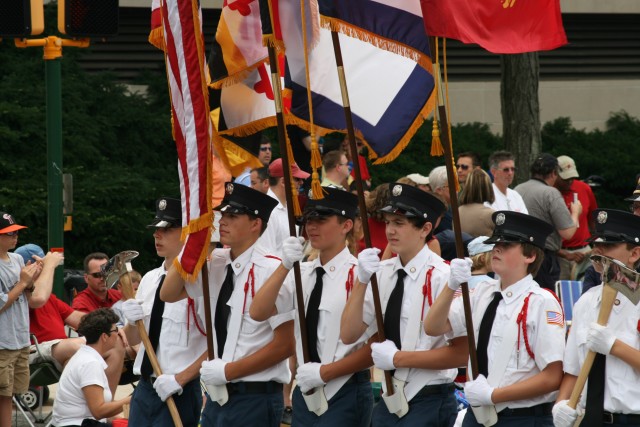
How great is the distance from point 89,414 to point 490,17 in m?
4.30

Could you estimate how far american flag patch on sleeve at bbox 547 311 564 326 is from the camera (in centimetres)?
625

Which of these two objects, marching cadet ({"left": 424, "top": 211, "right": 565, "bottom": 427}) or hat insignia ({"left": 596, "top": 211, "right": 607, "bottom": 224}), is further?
hat insignia ({"left": 596, "top": 211, "right": 607, "bottom": 224})

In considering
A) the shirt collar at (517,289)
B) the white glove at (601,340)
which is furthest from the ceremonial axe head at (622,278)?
the shirt collar at (517,289)

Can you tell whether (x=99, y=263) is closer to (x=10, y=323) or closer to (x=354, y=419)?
(x=10, y=323)

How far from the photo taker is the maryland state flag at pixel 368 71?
7129 mm

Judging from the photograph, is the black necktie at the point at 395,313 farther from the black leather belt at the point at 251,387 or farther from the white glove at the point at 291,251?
the black leather belt at the point at 251,387

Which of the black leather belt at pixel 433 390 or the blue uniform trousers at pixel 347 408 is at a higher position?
the black leather belt at pixel 433 390

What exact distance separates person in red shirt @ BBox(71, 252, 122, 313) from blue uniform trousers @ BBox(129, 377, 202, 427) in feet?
11.5

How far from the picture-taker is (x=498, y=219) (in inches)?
257

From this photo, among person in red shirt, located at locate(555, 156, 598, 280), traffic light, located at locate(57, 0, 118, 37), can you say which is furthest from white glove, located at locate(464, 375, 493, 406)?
person in red shirt, located at locate(555, 156, 598, 280)

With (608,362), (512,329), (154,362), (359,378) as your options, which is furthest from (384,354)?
(154,362)

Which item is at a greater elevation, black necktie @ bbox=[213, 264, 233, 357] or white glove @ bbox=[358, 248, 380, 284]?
white glove @ bbox=[358, 248, 380, 284]

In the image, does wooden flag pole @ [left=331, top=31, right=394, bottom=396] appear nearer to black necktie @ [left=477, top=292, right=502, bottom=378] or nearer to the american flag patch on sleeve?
black necktie @ [left=477, top=292, right=502, bottom=378]

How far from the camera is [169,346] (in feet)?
25.0
